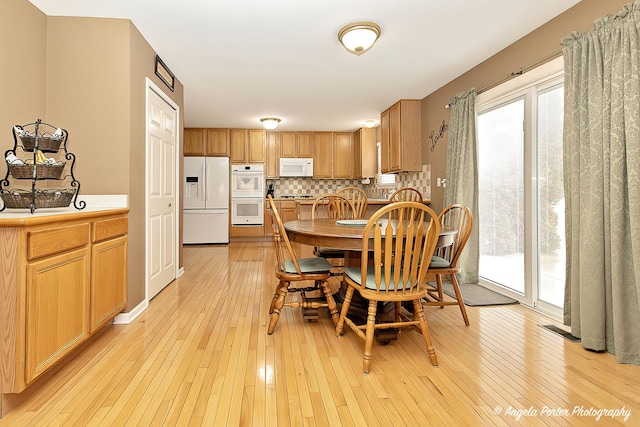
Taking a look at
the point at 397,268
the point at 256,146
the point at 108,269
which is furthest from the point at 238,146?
the point at 397,268

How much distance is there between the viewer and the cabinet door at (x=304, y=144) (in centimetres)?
712

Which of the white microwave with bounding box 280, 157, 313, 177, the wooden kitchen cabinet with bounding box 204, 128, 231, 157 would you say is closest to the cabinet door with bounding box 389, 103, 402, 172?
the white microwave with bounding box 280, 157, 313, 177

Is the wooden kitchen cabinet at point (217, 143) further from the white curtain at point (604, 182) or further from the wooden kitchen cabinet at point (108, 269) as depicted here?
the white curtain at point (604, 182)

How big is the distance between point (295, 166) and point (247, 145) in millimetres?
1034

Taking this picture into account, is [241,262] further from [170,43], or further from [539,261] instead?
[539,261]

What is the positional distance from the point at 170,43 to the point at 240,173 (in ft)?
12.5

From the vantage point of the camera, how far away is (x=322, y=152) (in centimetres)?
716

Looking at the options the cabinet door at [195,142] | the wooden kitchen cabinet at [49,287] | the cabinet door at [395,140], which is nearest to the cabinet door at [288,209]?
the cabinet door at [195,142]

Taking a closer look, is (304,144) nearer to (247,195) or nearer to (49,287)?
(247,195)

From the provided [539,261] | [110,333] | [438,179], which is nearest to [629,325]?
[539,261]

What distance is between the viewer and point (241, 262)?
16.1ft

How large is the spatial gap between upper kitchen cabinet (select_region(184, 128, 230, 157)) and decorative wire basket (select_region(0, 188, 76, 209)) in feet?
15.9

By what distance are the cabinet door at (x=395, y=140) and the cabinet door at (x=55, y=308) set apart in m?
3.98

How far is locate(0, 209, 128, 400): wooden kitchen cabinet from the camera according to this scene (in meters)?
1.41
